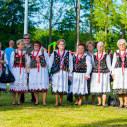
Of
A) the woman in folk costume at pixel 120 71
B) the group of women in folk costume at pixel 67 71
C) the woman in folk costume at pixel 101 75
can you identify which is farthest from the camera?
the woman in folk costume at pixel 101 75

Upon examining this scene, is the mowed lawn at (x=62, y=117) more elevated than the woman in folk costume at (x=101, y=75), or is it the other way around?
the woman in folk costume at (x=101, y=75)

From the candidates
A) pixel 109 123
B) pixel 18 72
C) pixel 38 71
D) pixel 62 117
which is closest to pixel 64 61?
pixel 38 71

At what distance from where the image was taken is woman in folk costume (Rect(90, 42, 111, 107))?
7902 mm

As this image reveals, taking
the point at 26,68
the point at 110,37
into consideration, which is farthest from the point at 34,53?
the point at 110,37

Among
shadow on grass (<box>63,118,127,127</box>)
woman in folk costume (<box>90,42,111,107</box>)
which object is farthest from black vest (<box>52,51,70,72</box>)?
shadow on grass (<box>63,118,127,127</box>)

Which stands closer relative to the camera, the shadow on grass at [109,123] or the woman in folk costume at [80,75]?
the shadow on grass at [109,123]

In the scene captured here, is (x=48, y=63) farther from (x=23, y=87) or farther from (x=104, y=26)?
(x=104, y=26)

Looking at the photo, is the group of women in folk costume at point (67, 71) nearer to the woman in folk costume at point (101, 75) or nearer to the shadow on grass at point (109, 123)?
the woman in folk costume at point (101, 75)

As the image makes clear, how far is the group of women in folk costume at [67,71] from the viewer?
25.5 feet

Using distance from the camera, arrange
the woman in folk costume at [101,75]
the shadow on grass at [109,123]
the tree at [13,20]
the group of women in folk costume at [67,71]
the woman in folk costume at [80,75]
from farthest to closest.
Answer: the tree at [13,20], the woman in folk costume at [80,75], the woman in folk costume at [101,75], the group of women in folk costume at [67,71], the shadow on grass at [109,123]

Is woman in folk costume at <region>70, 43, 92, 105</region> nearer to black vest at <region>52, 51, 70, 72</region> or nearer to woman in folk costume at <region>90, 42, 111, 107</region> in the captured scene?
woman in folk costume at <region>90, 42, 111, 107</region>

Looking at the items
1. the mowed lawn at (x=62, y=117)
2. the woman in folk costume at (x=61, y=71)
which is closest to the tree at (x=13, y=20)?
the woman in folk costume at (x=61, y=71)

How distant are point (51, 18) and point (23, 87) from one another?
88.5 ft

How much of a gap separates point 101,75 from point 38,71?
1811 mm
